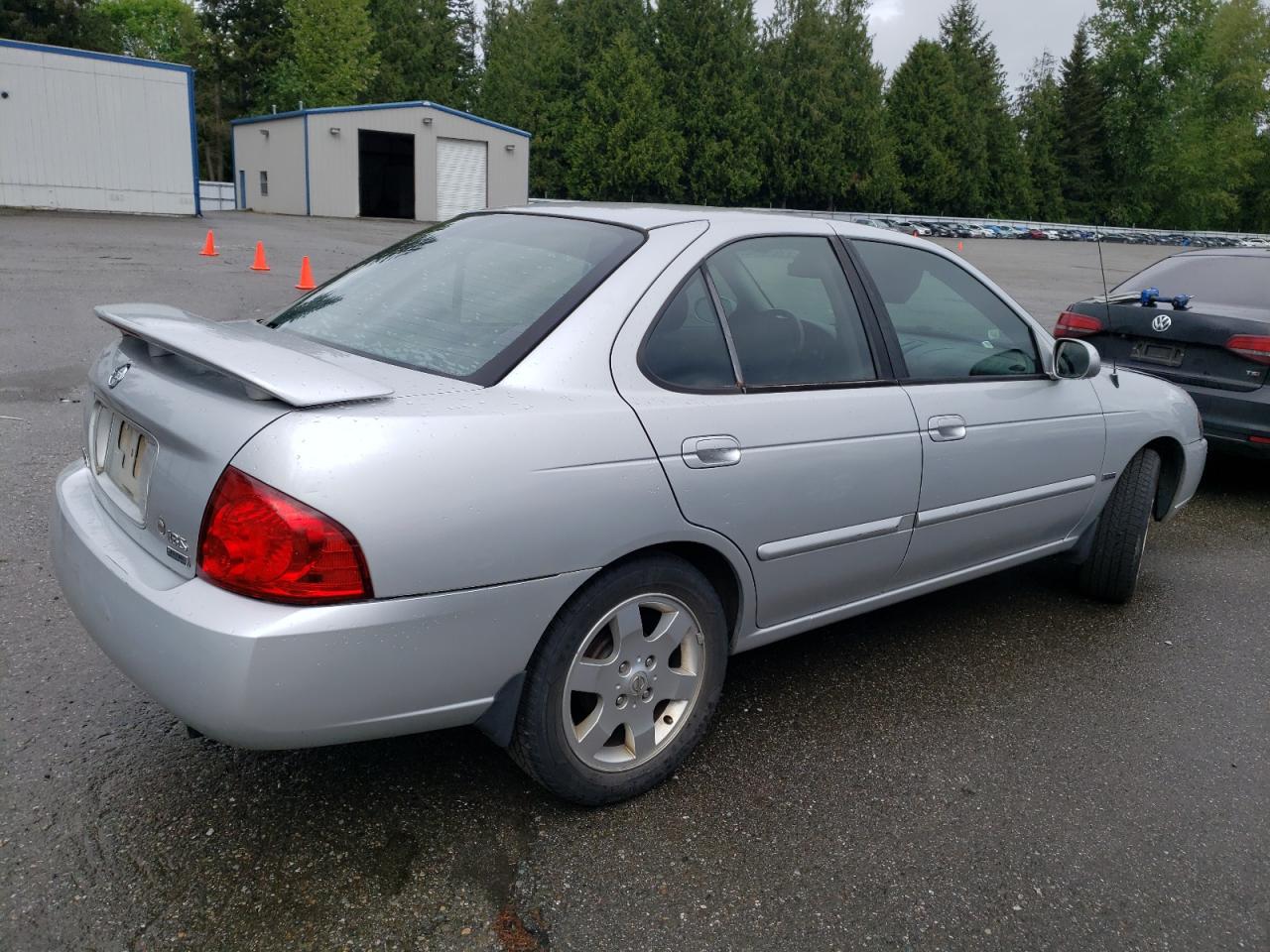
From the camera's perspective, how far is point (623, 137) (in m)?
51.1

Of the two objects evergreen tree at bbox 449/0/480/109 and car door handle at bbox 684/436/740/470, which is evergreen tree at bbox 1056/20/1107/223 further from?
car door handle at bbox 684/436/740/470

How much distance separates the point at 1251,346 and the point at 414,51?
60.2m

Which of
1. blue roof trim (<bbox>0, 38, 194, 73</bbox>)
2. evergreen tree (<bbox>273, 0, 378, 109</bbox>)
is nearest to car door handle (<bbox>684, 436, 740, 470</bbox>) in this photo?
blue roof trim (<bbox>0, 38, 194, 73</bbox>)

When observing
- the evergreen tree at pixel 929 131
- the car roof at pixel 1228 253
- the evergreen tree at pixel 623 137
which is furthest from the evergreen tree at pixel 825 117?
the car roof at pixel 1228 253

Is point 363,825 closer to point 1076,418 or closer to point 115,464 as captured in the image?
point 115,464

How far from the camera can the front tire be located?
2570 millimetres

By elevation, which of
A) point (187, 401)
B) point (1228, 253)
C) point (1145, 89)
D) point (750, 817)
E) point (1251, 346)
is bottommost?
point (750, 817)

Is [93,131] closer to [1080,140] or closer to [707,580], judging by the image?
[707,580]

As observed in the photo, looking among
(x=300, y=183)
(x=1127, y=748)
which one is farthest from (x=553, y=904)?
(x=300, y=183)

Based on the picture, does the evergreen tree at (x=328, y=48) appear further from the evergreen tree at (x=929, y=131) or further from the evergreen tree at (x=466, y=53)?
the evergreen tree at (x=929, y=131)

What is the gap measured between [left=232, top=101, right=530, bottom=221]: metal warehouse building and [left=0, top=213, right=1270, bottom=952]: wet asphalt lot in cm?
3436

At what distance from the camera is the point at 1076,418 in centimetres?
403

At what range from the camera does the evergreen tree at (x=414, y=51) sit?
194 ft

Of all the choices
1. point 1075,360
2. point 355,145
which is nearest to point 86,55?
point 355,145
